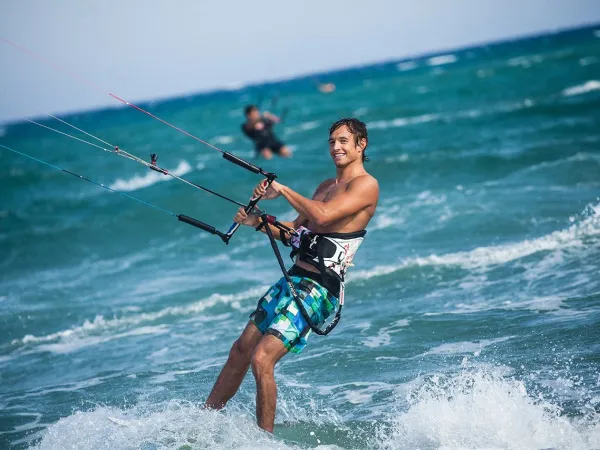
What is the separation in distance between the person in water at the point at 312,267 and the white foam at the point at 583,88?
2547 centimetres

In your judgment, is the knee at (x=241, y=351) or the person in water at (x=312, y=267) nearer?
the person in water at (x=312, y=267)

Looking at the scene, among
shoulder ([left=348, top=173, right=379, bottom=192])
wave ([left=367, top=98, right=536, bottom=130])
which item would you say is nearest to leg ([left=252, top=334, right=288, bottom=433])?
shoulder ([left=348, top=173, right=379, bottom=192])

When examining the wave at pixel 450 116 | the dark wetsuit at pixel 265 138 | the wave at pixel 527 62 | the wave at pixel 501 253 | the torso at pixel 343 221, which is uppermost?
the wave at pixel 527 62

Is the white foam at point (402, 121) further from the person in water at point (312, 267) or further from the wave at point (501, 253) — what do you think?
the person in water at point (312, 267)

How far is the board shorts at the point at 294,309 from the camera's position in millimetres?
4664

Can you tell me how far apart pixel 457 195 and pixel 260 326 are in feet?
31.9

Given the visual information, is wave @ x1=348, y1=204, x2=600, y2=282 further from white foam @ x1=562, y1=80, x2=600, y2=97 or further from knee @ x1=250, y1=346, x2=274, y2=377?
white foam @ x1=562, y1=80, x2=600, y2=97

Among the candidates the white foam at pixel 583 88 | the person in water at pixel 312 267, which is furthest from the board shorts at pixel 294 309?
the white foam at pixel 583 88

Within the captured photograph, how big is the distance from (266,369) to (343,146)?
4.74 ft

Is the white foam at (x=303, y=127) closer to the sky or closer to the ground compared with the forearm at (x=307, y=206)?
closer to the sky

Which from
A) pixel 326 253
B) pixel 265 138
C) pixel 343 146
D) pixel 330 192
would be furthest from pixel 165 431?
pixel 265 138

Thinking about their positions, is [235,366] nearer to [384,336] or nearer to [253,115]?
[384,336]

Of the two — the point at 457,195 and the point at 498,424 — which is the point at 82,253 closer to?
the point at 457,195

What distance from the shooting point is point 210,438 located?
492 centimetres
